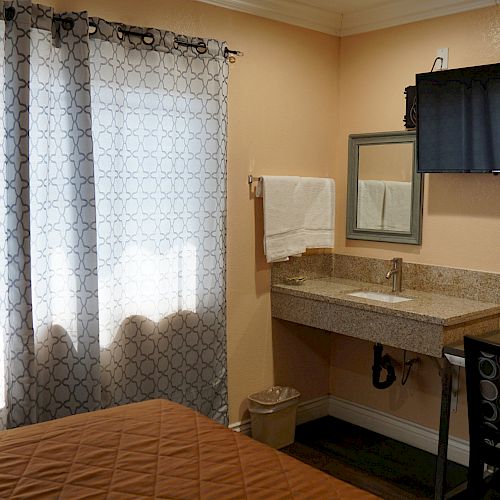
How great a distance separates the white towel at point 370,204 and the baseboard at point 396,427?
1.16 metres

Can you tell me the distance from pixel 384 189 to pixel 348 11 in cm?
108

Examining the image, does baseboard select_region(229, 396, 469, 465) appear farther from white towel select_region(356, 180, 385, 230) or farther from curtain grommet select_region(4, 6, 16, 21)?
curtain grommet select_region(4, 6, 16, 21)

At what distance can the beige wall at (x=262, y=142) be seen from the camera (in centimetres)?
363

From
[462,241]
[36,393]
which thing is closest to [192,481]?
[36,393]

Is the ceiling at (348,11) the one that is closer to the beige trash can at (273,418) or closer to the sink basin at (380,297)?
the sink basin at (380,297)

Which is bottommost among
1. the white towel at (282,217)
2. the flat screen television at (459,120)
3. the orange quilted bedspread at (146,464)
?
the orange quilted bedspread at (146,464)

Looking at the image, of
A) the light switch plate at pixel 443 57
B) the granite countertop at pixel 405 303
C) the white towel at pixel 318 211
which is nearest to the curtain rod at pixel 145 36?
the white towel at pixel 318 211

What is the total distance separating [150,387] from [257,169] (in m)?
1.36

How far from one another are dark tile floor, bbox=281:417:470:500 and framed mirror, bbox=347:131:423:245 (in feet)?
3.95

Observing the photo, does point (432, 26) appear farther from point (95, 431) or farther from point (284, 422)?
point (95, 431)

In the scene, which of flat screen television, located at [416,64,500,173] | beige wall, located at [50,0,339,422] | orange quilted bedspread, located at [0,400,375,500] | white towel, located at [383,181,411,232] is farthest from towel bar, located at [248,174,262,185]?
orange quilted bedspread, located at [0,400,375,500]

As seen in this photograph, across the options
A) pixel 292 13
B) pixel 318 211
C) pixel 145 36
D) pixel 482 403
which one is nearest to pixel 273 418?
pixel 318 211

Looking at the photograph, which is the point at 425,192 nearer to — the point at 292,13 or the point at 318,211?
the point at 318,211

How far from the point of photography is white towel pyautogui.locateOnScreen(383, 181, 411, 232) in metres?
3.78
